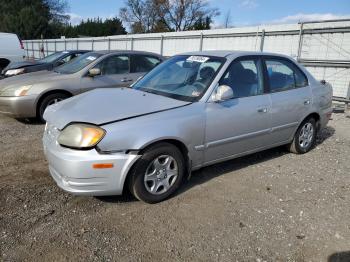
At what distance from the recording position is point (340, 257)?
2.97 m

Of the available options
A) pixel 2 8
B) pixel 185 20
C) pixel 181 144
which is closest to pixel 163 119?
pixel 181 144

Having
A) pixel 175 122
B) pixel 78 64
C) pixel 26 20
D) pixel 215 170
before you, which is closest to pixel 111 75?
pixel 78 64

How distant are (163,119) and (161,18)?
54.4 m

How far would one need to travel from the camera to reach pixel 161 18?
54.9 meters

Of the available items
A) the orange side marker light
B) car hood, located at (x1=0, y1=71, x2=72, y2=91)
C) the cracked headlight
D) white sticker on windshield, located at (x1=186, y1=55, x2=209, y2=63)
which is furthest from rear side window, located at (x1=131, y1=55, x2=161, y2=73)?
the orange side marker light

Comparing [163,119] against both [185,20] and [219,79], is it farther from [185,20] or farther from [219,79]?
[185,20]

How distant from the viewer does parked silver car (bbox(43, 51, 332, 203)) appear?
3301 mm

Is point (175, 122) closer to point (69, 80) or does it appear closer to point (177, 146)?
point (177, 146)

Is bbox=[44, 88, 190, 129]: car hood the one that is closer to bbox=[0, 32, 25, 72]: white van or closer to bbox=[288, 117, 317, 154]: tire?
bbox=[288, 117, 317, 154]: tire

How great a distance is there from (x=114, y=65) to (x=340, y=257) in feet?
19.9

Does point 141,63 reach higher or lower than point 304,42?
lower

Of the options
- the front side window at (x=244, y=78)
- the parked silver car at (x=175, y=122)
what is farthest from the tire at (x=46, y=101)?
the front side window at (x=244, y=78)

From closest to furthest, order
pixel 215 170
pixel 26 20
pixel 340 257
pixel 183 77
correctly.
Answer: pixel 340 257, pixel 183 77, pixel 215 170, pixel 26 20

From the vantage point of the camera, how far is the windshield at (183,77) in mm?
4090
